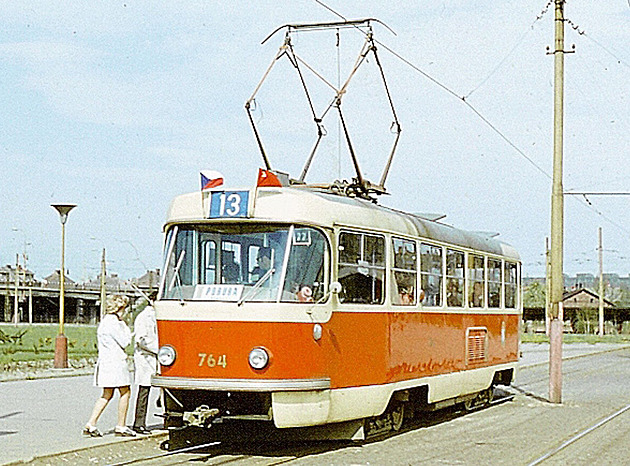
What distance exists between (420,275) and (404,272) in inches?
26.0

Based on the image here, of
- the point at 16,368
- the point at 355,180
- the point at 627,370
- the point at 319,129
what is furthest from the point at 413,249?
the point at 627,370

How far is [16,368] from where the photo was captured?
28016 mm

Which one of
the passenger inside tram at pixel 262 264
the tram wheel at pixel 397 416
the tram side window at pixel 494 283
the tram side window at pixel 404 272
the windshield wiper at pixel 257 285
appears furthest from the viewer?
the tram side window at pixel 494 283

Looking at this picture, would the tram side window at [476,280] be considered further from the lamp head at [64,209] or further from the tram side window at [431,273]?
the lamp head at [64,209]

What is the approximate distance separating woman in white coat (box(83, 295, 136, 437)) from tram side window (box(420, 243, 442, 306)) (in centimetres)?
417

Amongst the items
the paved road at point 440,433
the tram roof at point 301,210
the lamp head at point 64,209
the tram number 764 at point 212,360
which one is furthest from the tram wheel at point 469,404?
the lamp head at point 64,209

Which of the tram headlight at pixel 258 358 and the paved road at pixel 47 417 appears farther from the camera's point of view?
the paved road at pixel 47 417

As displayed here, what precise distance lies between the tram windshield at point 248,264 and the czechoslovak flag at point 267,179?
1.68 ft

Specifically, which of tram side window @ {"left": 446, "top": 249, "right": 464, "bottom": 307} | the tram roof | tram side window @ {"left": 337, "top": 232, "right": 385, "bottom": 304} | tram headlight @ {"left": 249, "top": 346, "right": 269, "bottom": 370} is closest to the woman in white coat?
the tram roof

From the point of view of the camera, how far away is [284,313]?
1200 centimetres

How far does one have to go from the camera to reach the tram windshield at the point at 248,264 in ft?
40.1

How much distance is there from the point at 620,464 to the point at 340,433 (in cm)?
329

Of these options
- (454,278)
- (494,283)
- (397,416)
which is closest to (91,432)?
(397,416)

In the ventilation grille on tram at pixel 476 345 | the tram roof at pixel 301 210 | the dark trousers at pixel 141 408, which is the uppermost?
the tram roof at pixel 301 210
